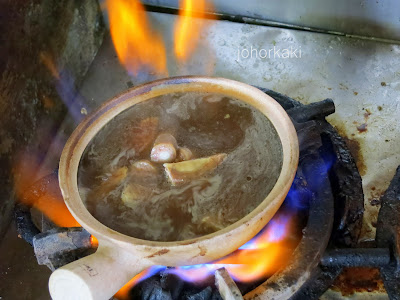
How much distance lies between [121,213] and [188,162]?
1.06 ft

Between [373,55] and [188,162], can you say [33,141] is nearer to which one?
[188,162]

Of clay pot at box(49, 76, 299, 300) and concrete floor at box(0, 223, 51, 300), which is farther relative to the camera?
concrete floor at box(0, 223, 51, 300)

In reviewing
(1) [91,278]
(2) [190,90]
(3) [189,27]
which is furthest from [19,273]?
(3) [189,27]

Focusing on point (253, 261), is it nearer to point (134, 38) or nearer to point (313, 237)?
point (313, 237)

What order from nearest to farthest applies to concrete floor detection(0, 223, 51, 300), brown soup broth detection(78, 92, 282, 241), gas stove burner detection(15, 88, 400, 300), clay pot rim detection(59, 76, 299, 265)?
clay pot rim detection(59, 76, 299, 265) < brown soup broth detection(78, 92, 282, 241) < gas stove burner detection(15, 88, 400, 300) < concrete floor detection(0, 223, 51, 300)

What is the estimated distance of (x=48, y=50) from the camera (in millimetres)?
2705

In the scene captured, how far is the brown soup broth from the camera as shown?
5.03ft

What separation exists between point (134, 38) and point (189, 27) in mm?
442

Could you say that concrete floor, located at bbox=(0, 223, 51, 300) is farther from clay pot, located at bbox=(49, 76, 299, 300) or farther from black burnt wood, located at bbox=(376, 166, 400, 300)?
black burnt wood, located at bbox=(376, 166, 400, 300)

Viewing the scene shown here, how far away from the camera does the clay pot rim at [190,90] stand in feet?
4.50

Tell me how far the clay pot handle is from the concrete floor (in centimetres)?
115

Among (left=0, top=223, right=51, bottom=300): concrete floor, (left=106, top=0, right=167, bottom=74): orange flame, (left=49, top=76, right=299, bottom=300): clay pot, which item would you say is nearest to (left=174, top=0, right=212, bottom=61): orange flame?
(left=106, top=0, right=167, bottom=74): orange flame

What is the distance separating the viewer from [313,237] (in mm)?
1758

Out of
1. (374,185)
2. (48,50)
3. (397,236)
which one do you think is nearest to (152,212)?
(397,236)
